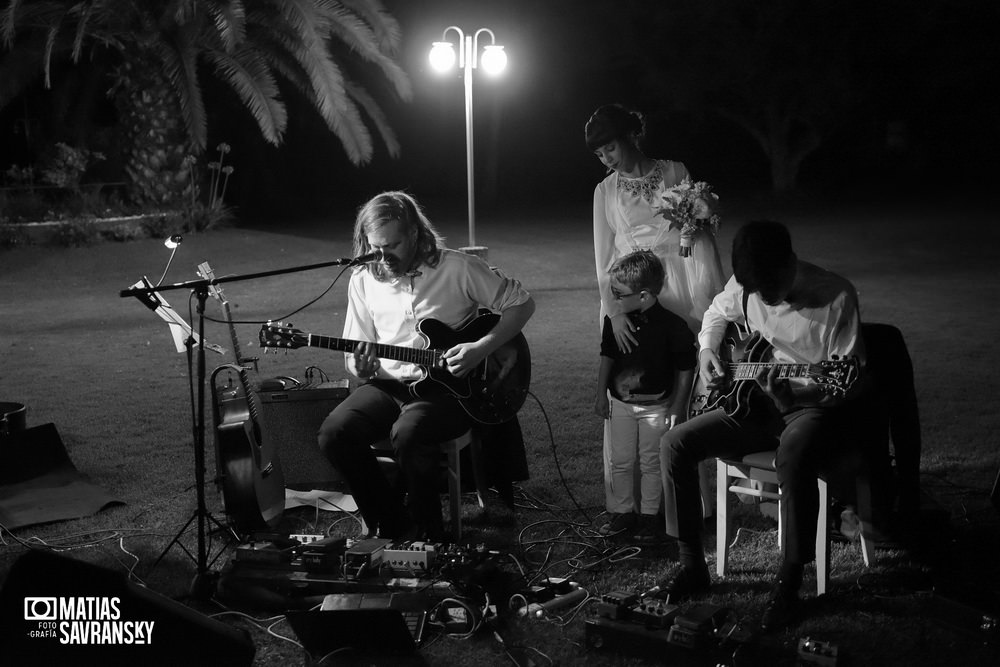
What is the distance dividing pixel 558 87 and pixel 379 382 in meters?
25.9

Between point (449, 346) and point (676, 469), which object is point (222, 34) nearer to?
point (449, 346)

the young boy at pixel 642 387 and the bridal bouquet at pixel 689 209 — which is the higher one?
the bridal bouquet at pixel 689 209

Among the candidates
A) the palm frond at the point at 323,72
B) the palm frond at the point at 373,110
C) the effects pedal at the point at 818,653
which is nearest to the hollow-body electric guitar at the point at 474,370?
the effects pedal at the point at 818,653

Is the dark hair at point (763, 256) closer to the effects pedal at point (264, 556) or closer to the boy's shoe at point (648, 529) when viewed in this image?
the boy's shoe at point (648, 529)

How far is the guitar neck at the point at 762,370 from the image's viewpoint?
4.07 meters

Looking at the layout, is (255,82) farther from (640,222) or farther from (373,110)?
(640,222)

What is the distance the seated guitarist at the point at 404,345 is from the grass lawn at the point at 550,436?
55cm

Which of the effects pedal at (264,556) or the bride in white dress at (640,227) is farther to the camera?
the bride in white dress at (640,227)

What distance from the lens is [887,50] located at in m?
24.1

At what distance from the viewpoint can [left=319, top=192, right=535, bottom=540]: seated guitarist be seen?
15.4 feet

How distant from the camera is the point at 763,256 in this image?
402 cm

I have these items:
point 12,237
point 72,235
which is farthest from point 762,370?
point 12,237

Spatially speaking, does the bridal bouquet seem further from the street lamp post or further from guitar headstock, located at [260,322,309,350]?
the street lamp post

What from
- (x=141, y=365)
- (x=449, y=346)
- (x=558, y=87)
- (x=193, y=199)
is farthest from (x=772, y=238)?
(x=558, y=87)
